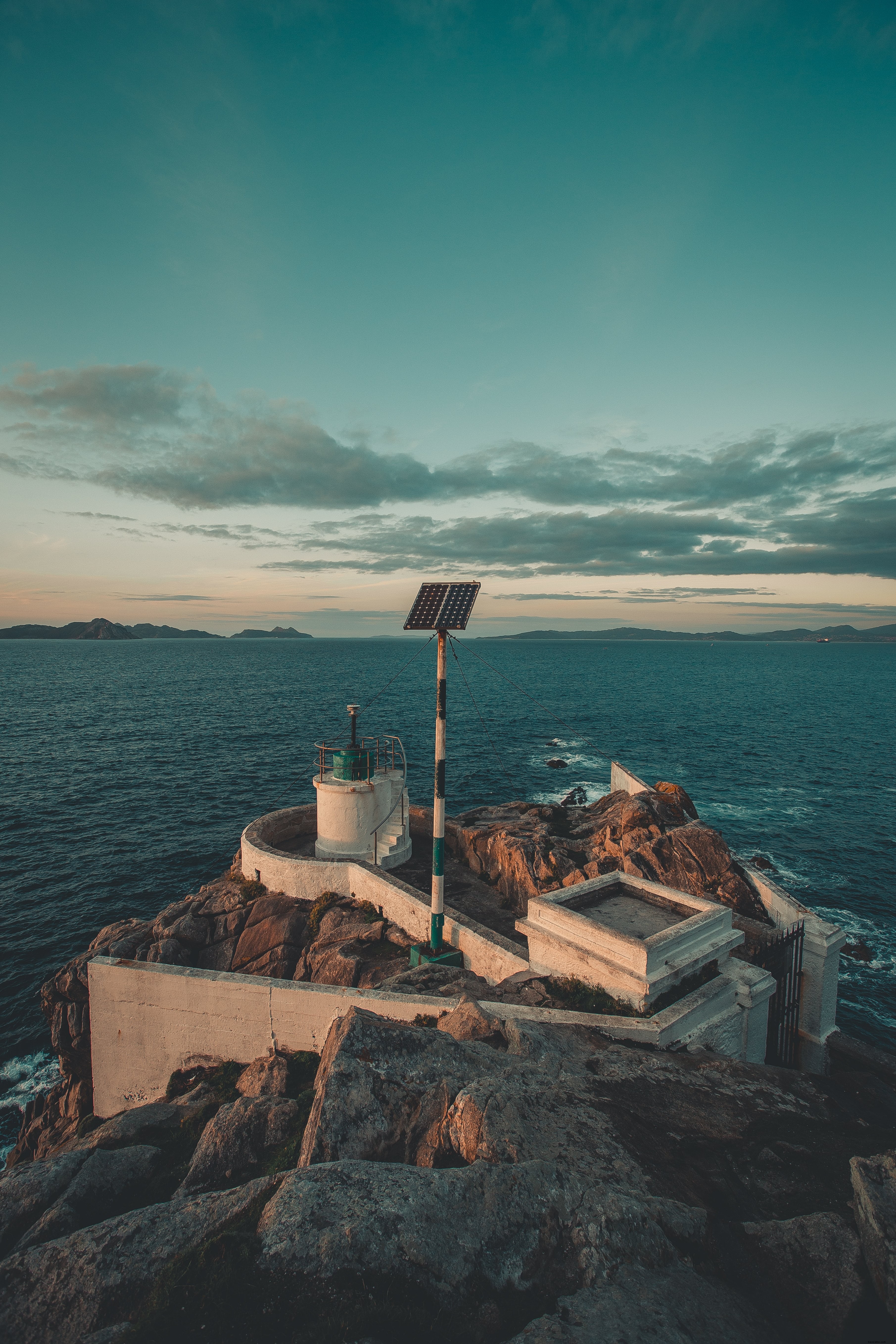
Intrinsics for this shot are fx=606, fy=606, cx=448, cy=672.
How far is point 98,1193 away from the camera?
9.31m

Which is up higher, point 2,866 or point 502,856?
point 502,856

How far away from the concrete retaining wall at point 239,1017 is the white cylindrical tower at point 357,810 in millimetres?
6042

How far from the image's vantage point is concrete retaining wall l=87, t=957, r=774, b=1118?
11852 millimetres

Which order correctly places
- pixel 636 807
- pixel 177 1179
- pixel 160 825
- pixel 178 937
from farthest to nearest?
1. pixel 160 825
2. pixel 636 807
3. pixel 178 937
4. pixel 177 1179

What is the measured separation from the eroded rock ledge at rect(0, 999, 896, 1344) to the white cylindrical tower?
1217cm

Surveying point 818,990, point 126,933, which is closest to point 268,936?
point 126,933

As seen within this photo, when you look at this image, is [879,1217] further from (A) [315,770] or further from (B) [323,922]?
(A) [315,770]

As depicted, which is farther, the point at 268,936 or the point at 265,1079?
the point at 268,936

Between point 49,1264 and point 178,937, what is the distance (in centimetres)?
1412

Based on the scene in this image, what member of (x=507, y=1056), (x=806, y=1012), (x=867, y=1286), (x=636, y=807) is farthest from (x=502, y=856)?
(x=867, y=1286)

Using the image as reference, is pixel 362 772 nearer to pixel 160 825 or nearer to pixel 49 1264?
pixel 49 1264

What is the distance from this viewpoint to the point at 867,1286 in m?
6.21

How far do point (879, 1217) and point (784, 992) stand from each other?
9.91 meters

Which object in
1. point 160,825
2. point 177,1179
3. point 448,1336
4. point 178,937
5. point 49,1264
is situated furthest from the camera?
point 160,825
